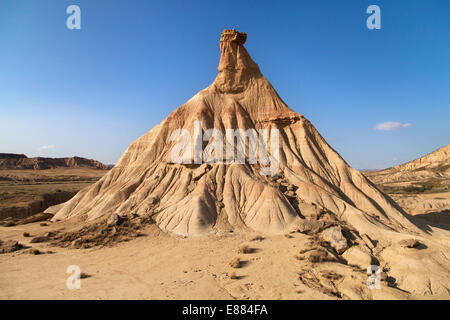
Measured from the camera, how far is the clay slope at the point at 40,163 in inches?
4254

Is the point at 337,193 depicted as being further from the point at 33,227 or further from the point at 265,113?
the point at 33,227

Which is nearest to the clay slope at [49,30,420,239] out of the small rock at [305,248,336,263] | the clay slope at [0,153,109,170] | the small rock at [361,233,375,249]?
the small rock at [361,233,375,249]

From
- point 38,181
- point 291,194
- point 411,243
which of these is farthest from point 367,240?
point 38,181

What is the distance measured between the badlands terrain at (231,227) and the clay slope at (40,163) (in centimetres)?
11219

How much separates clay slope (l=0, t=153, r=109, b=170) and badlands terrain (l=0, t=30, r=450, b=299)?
112 m

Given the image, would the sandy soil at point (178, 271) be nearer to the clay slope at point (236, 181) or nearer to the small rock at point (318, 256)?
the small rock at point (318, 256)

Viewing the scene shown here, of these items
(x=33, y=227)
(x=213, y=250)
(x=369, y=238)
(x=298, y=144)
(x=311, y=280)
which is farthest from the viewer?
(x=298, y=144)

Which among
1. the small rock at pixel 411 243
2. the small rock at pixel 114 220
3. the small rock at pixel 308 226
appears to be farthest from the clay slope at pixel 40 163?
the small rock at pixel 411 243

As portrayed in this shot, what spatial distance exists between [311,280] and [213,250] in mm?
6769

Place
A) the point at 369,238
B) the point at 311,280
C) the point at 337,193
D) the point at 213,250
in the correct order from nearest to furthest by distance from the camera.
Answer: the point at 311,280 → the point at 213,250 → the point at 369,238 → the point at 337,193

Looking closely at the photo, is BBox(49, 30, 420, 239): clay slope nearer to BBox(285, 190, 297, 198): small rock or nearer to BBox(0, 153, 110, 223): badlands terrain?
BBox(285, 190, 297, 198): small rock

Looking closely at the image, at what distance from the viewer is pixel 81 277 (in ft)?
41.9

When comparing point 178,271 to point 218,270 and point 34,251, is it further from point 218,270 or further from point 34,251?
point 34,251

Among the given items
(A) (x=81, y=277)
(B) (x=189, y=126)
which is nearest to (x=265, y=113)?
(B) (x=189, y=126)
